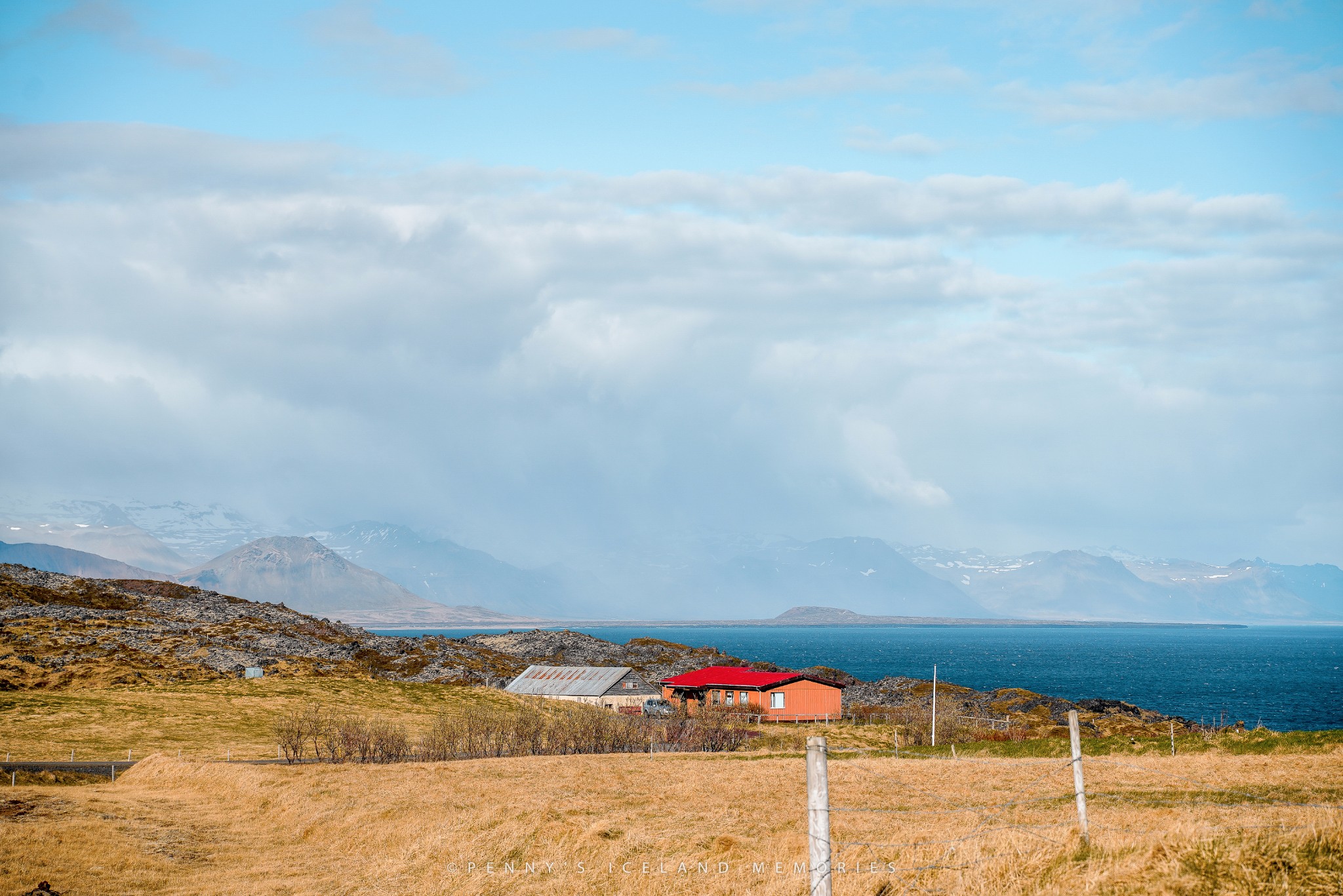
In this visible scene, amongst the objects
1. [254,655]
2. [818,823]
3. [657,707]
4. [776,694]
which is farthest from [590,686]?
[818,823]

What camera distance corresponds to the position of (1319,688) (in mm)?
156000

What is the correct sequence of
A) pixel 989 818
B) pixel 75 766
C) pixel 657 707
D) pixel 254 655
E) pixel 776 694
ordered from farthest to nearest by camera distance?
pixel 254 655, pixel 657 707, pixel 776 694, pixel 75 766, pixel 989 818

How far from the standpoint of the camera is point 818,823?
12227 mm

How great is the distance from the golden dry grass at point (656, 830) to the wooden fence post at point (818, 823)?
2.75m

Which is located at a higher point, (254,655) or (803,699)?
(254,655)

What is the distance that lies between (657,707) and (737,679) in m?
8.08

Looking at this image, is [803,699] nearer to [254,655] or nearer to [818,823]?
[254,655]

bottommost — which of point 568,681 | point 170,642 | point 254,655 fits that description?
point 568,681

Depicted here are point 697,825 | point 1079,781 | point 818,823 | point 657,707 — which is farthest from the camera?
point 657,707

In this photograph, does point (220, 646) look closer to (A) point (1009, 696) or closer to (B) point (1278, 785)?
(A) point (1009, 696)

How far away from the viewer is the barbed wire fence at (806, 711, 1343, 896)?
1273 centimetres

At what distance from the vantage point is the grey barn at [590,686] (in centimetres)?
9712

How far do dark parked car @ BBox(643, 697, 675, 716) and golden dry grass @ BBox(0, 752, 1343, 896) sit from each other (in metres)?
45.4

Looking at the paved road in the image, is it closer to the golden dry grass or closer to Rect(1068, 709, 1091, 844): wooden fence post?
the golden dry grass
